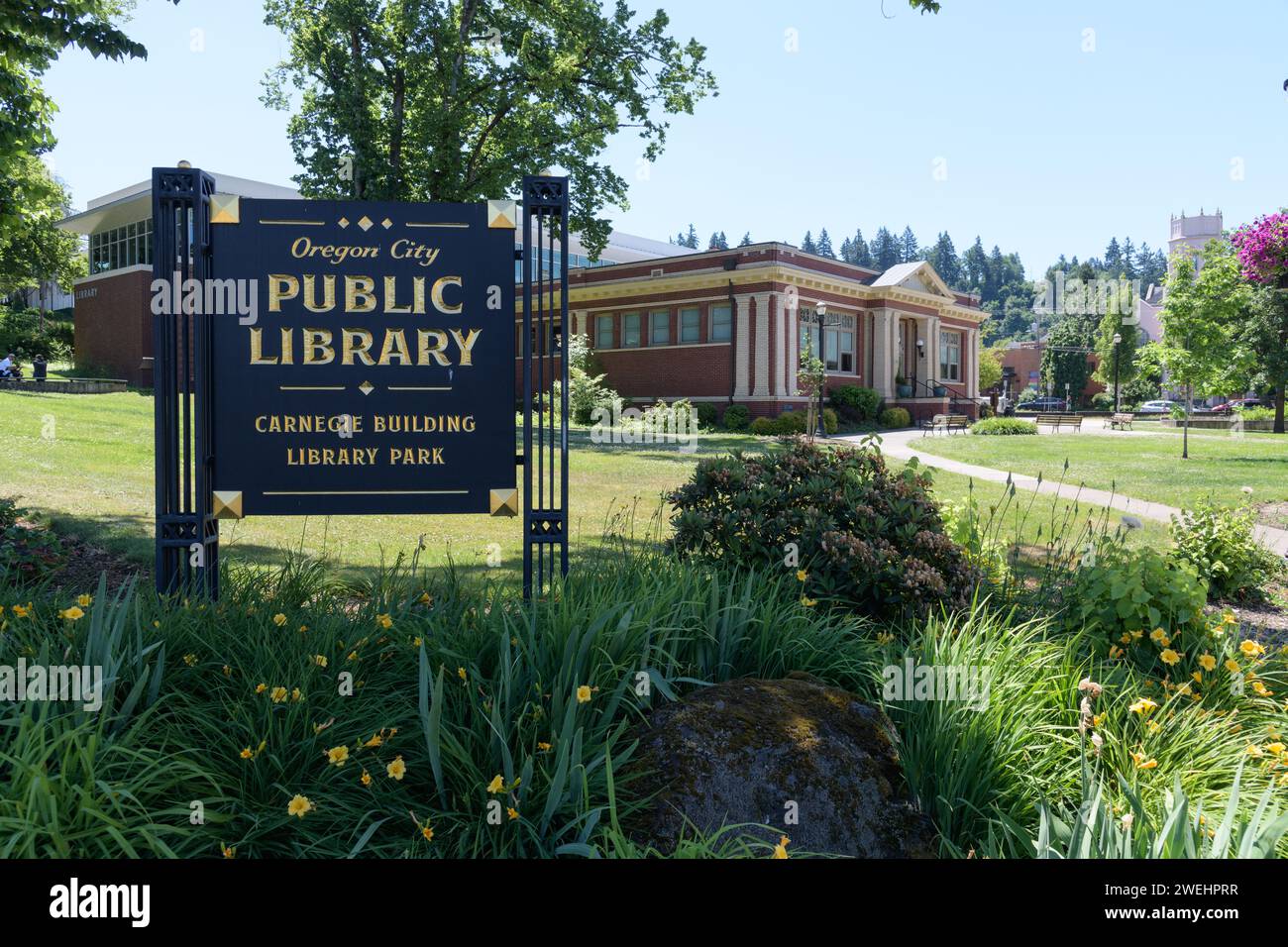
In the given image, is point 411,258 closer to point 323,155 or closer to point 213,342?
point 213,342

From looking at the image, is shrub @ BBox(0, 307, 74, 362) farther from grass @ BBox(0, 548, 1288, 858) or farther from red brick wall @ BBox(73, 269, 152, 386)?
grass @ BBox(0, 548, 1288, 858)

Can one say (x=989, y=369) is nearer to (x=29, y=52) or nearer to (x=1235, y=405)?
(x=1235, y=405)

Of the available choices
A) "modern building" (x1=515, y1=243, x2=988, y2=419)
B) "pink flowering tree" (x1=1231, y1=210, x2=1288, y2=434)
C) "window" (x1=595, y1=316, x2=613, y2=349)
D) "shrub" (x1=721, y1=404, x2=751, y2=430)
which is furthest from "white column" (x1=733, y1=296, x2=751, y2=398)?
"pink flowering tree" (x1=1231, y1=210, x2=1288, y2=434)

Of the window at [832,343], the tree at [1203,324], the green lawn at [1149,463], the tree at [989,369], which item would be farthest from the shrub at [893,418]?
the tree at [989,369]

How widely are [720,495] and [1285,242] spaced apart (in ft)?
63.0

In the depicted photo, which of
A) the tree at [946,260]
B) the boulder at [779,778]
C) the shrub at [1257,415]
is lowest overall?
the boulder at [779,778]

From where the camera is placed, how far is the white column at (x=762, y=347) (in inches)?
1364

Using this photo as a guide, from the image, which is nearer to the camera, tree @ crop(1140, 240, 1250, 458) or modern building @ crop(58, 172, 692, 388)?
tree @ crop(1140, 240, 1250, 458)

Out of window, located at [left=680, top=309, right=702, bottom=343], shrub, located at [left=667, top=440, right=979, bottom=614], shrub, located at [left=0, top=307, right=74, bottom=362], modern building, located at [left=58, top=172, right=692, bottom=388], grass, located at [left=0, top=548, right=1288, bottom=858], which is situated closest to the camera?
grass, located at [left=0, top=548, right=1288, bottom=858]

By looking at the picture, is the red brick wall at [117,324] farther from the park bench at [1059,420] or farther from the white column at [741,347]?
the park bench at [1059,420]

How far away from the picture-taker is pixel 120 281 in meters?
42.2

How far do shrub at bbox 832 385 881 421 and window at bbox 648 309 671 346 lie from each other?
7196mm

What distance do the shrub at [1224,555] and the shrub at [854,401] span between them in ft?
98.5

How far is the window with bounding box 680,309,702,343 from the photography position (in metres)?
36.8
